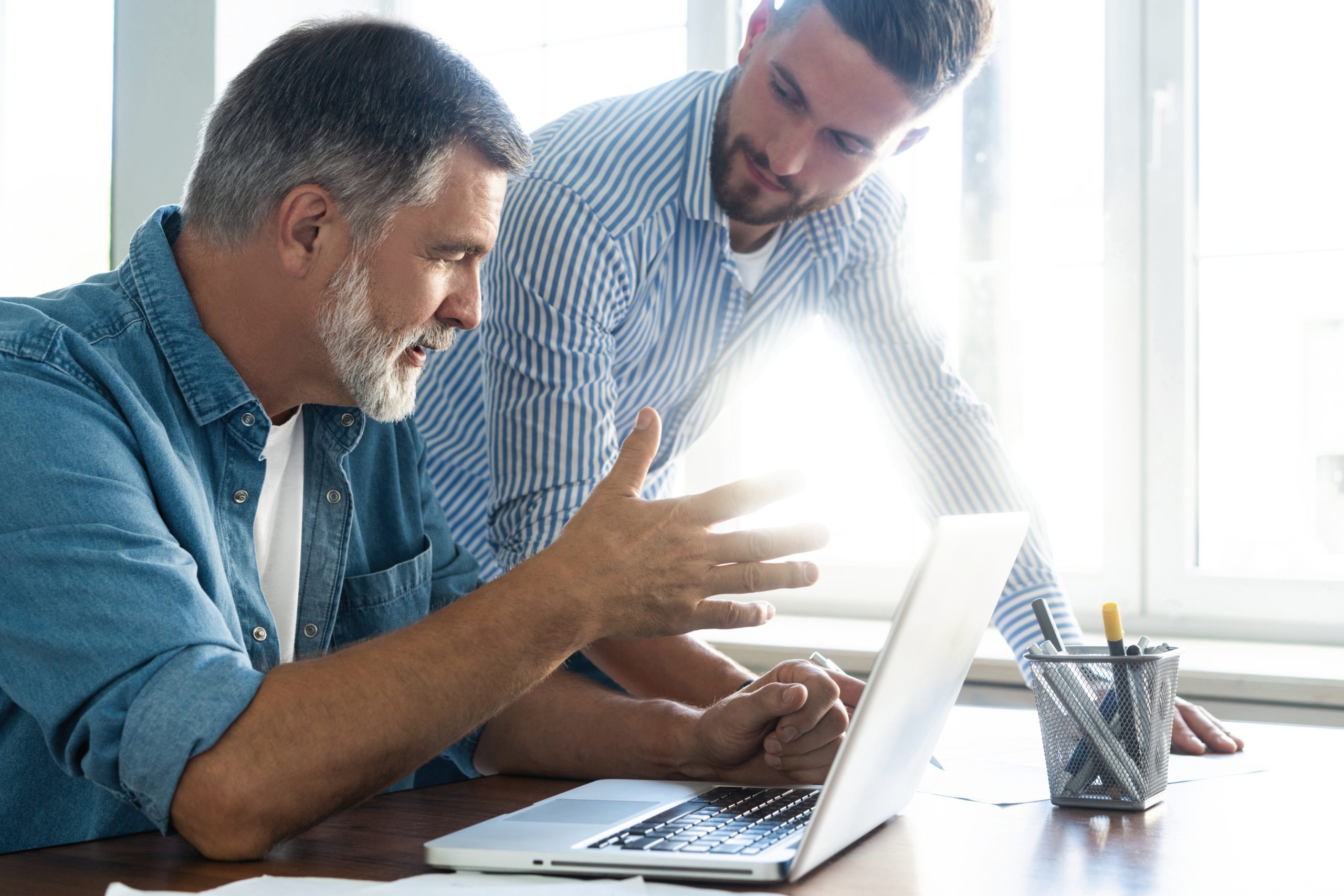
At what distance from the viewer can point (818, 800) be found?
80 centimetres

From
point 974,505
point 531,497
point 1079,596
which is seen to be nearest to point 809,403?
point 1079,596

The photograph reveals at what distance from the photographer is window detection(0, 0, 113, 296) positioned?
2691 millimetres

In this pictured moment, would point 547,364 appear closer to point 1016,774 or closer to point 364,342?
point 364,342

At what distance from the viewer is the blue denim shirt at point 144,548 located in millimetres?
817

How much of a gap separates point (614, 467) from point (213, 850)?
382 mm

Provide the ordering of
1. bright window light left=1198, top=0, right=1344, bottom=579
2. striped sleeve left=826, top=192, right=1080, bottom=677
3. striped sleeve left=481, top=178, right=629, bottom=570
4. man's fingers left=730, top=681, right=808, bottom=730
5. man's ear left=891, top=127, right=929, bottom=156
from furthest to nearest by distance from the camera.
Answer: bright window light left=1198, top=0, right=1344, bottom=579
striped sleeve left=826, top=192, right=1080, bottom=677
man's ear left=891, top=127, right=929, bottom=156
striped sleeve left=481, top=178, right=629, bottom=570
man's fingers left=730, top=681, right=808, bottom=730

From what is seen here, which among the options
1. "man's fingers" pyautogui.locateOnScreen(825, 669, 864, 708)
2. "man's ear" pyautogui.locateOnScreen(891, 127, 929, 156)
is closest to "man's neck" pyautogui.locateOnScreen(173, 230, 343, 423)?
"man's fingers" pyautogui.locateOnScreen(825, 669, 864, 708)

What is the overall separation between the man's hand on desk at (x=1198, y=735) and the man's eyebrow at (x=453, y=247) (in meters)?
0.81

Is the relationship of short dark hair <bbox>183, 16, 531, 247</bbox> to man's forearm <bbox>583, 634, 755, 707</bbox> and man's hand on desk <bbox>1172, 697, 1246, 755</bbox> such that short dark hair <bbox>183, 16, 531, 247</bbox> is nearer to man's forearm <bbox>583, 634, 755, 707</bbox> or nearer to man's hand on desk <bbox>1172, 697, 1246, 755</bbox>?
man's forearm <bbox>583, 634, 755, 707</bbox>

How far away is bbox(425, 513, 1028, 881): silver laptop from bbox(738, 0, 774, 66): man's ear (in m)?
0.81

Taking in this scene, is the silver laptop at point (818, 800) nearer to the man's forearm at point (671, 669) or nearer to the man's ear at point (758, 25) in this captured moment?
the man's forearm at point (671, 669)

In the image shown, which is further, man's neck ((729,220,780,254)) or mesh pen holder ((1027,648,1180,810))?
man's neck ((729,220,780,254))

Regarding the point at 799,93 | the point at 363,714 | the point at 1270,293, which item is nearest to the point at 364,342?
the point at 363,714

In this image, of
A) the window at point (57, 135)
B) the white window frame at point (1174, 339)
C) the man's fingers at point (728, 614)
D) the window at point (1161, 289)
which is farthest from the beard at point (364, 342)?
the window at point (57, 135)
